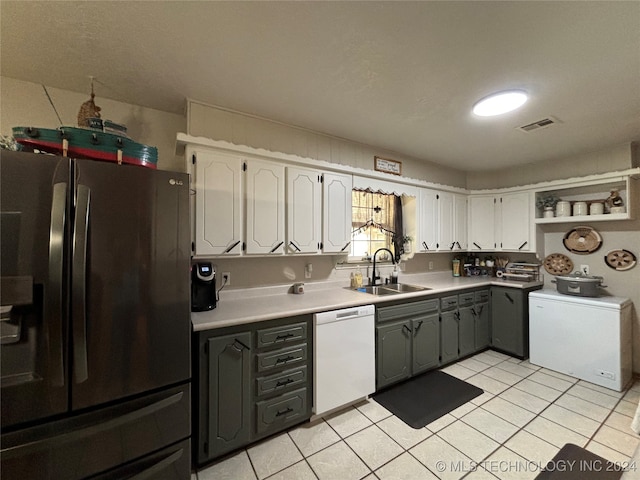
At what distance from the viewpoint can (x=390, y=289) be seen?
3.05 metres

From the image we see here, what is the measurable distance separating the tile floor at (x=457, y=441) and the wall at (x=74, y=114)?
7.91 feet

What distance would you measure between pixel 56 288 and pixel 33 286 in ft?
0.24

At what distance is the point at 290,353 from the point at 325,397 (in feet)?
1.67

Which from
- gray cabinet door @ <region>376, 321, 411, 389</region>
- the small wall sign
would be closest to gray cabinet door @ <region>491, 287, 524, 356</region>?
gray cabinet door @ <region>376, 321, 411, 389</region>

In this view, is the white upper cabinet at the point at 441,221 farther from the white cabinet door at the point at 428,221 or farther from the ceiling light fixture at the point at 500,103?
the ceiling light fixture at the point at 500,103

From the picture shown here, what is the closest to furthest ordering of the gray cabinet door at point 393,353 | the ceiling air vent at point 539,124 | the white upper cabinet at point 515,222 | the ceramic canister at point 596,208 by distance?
the ceiling air vent at point 539,124 < the gray cabinet door at point 393,353 < the ceramic canister at point 596,208 < the white upper cabinet at point 515,222

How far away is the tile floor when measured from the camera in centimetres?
163

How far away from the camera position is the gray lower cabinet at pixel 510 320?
3.13 meters

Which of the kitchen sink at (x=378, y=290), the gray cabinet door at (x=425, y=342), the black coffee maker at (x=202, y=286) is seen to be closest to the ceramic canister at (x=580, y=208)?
the gray cabinet door at (x=425, y=342)

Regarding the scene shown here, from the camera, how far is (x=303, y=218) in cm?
239

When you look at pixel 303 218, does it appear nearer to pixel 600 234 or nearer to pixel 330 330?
pixel 330 330

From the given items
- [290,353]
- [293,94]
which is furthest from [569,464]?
[293,94]

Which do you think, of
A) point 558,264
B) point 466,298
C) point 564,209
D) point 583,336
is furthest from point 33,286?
point 558,264

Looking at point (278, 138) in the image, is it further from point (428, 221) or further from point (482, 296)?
point (482, 296)
